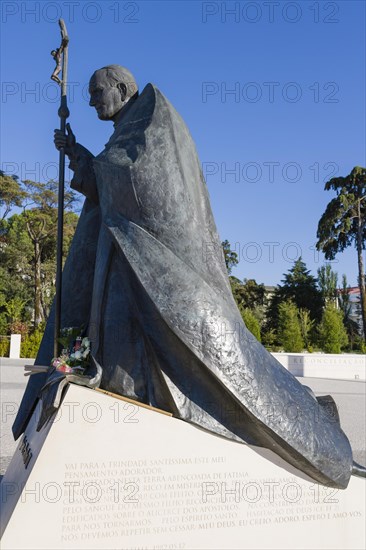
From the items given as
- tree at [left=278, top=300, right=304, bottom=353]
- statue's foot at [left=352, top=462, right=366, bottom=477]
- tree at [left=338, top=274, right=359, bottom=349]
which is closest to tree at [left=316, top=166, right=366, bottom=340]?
tree at [left=338, top=274, right=359, bottom=349]

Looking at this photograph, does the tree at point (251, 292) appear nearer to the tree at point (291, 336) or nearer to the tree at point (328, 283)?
the tree at point (328, 283)

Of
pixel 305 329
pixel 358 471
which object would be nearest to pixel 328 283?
pixel 305 329

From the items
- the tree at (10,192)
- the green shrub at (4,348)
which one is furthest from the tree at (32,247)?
the green shrub at (4,348)

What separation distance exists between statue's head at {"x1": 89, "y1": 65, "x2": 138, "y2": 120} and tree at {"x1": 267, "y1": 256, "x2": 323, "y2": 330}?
3042cm

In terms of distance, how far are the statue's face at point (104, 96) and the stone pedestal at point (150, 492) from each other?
5.62 ft

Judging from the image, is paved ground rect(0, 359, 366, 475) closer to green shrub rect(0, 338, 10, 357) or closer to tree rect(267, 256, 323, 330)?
green shrub rect(0, 338, 10, 357)

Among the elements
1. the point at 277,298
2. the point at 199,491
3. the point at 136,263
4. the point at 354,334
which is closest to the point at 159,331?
the point at 136,263

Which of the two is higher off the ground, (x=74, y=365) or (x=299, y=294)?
(x=299, y=294)

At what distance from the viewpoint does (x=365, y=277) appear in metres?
30.4

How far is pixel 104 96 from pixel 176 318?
1510mm

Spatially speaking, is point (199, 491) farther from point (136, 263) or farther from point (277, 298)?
point (277, 298)

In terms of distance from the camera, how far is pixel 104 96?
3379 mm

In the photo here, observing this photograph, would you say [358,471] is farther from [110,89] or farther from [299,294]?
[299,294]

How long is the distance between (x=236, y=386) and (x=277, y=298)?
32681 mm
